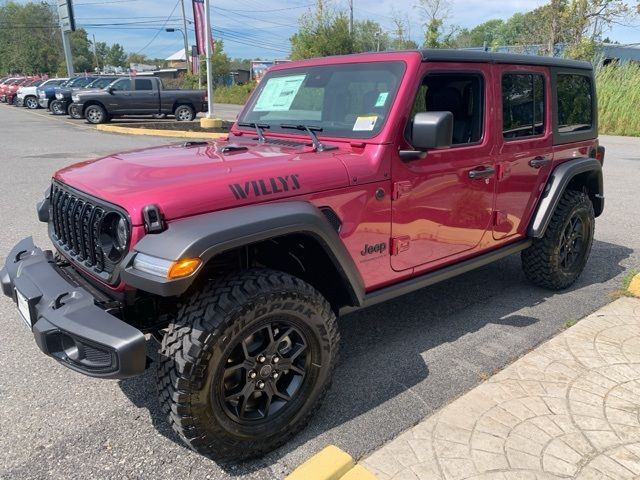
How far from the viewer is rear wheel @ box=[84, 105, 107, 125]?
18.4 m

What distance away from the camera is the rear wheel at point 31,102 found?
27688 millimetres

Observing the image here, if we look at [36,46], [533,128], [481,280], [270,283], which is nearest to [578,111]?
[533,128]

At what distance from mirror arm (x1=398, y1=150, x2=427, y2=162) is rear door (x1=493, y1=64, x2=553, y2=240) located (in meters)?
0.87

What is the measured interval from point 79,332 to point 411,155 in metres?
1.93

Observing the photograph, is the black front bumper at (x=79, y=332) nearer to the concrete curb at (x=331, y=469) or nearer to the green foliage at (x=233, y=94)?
the concrete curb at (x=331, y=469)

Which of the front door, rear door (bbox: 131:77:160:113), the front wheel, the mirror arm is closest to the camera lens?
the mirror arm

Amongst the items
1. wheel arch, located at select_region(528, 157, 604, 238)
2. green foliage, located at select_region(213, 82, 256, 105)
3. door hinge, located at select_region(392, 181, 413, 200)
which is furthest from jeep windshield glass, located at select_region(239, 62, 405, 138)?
green foliage, located at select_region(213, 82, 256, 105)

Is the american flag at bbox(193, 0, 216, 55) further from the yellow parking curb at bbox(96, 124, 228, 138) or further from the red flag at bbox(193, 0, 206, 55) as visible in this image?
the yellow parking curb at bbox(96, 124, 228, 138)

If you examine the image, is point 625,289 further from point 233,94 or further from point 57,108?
point 233,94

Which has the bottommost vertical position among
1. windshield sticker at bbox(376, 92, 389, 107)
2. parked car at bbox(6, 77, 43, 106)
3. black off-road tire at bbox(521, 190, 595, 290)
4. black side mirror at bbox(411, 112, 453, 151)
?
black off-road tire at bbox(521, 190, 595, 290)

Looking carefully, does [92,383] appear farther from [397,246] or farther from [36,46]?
[36,46]

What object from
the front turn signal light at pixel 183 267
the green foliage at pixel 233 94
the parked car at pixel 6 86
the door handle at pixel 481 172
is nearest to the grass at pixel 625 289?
the door handle at pixel 481 172

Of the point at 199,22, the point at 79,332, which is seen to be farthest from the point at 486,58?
the point at 199,22

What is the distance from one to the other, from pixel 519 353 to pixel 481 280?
1.38 metres
